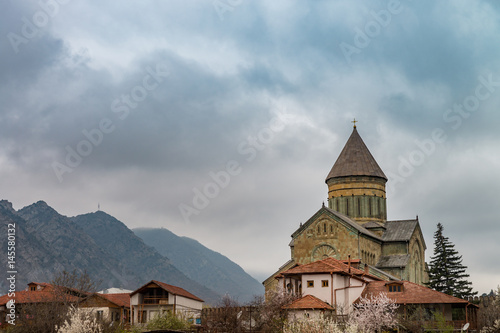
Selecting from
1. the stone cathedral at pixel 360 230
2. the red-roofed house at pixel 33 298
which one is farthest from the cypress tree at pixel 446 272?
the red-roofed house at pixel 33 298

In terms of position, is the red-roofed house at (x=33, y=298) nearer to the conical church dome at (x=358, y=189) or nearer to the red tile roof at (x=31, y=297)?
the red tile roof at (x=31, y=297)

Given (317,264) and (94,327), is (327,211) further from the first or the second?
(94,327)

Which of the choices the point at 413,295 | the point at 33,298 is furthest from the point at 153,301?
the point at 413,295

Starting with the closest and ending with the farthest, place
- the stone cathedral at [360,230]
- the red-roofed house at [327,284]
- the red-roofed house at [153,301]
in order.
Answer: the red-roofed house at [327,284] → the red-roofed house at [153,301] → the stone cathedral at [360,230]

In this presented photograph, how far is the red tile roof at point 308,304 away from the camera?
45.5 meters

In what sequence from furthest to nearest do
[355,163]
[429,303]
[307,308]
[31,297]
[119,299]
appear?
[355,163], [119,299], [31,297], [429,303], [307,308]

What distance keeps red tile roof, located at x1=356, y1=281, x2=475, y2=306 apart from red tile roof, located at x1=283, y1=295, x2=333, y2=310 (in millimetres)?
5290

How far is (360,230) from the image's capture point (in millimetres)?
61500

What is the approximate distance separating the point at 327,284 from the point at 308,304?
13.0 feet

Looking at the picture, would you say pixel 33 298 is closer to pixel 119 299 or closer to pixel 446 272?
pixel 119 299

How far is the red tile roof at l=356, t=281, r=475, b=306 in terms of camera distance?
153ft

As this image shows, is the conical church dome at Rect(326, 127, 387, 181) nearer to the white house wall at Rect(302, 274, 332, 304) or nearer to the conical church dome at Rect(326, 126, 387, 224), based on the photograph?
the conical church dome at Rect(326, 126, 387, 224)

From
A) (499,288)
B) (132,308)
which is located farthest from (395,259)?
(132,308)

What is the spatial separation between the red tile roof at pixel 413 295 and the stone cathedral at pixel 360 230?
6883 mm
